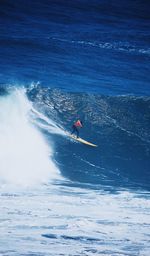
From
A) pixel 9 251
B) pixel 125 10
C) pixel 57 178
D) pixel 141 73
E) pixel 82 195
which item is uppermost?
pixel 125 10

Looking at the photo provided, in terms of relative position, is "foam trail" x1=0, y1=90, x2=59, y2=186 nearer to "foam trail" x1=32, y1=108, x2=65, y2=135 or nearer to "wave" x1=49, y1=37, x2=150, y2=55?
"foam trail" x1=32, y1=108, x2=65, y2=135

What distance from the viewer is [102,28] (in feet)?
79.5

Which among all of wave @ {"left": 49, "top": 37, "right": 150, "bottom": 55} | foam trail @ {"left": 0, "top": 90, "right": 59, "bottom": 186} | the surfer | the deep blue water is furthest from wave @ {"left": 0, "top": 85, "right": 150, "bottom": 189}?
wave @ {"left": 49, "top": 37, "right": 150, "bottom": 55}

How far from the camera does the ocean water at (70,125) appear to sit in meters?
9.18

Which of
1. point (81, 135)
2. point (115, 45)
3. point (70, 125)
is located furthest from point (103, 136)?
point (115, 45)

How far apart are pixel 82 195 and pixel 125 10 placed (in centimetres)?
1669

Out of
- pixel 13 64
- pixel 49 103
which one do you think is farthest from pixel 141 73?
pixel 13 64

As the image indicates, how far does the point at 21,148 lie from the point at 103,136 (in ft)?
13.0

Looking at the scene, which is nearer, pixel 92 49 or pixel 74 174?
pixel 74 174

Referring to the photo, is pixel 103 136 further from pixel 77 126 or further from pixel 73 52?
pixel 73 52

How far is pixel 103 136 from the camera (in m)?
19.4

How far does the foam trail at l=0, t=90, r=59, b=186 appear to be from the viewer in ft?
A: 48.5

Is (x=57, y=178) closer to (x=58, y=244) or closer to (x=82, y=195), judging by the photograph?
(x=82, y=195)

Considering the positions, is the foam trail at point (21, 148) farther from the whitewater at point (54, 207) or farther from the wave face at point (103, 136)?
the wave face at point (103, 136)
